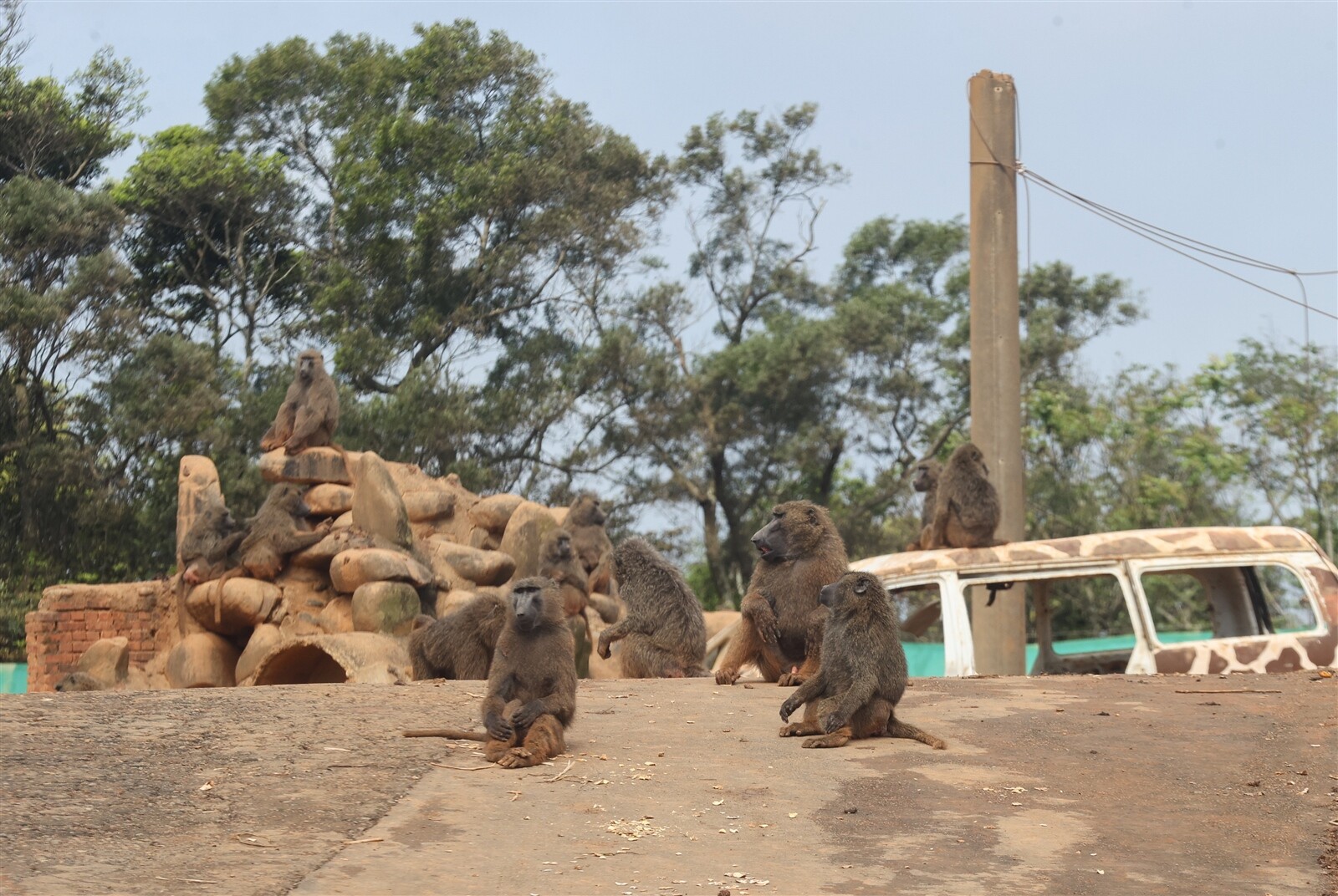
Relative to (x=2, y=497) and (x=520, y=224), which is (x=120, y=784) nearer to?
(x=2, y=497)

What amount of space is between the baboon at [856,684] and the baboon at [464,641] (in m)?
3.11

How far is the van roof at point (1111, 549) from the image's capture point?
30.6ft

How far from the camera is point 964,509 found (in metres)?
12.0

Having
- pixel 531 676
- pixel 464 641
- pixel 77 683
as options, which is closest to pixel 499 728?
pixel 531 676

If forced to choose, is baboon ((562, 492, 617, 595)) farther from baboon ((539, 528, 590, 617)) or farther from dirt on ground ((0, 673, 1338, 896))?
dirt on ground ((0, 673, 1338, 896))

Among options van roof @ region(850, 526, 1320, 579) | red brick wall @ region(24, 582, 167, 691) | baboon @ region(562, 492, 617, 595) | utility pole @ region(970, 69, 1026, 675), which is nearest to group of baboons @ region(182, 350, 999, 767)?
red brick wall @ region(24, 582, 167, 691)

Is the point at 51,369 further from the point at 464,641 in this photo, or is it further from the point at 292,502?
the point at 464,641

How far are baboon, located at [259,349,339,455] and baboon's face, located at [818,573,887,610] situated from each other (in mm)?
8852

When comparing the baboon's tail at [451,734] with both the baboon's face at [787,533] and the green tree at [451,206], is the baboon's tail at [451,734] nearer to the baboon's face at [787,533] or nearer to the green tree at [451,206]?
the baboon's face at [787,533]

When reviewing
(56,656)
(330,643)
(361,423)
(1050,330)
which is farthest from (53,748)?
(1050,330)

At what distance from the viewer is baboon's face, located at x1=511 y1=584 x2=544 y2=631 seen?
20.5ft

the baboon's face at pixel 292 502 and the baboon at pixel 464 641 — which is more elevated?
the baboon's face at pixel 292 502

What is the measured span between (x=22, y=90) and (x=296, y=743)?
22.0 meters

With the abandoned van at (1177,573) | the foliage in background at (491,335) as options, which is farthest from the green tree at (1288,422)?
the abandoned van at (1177,573)
